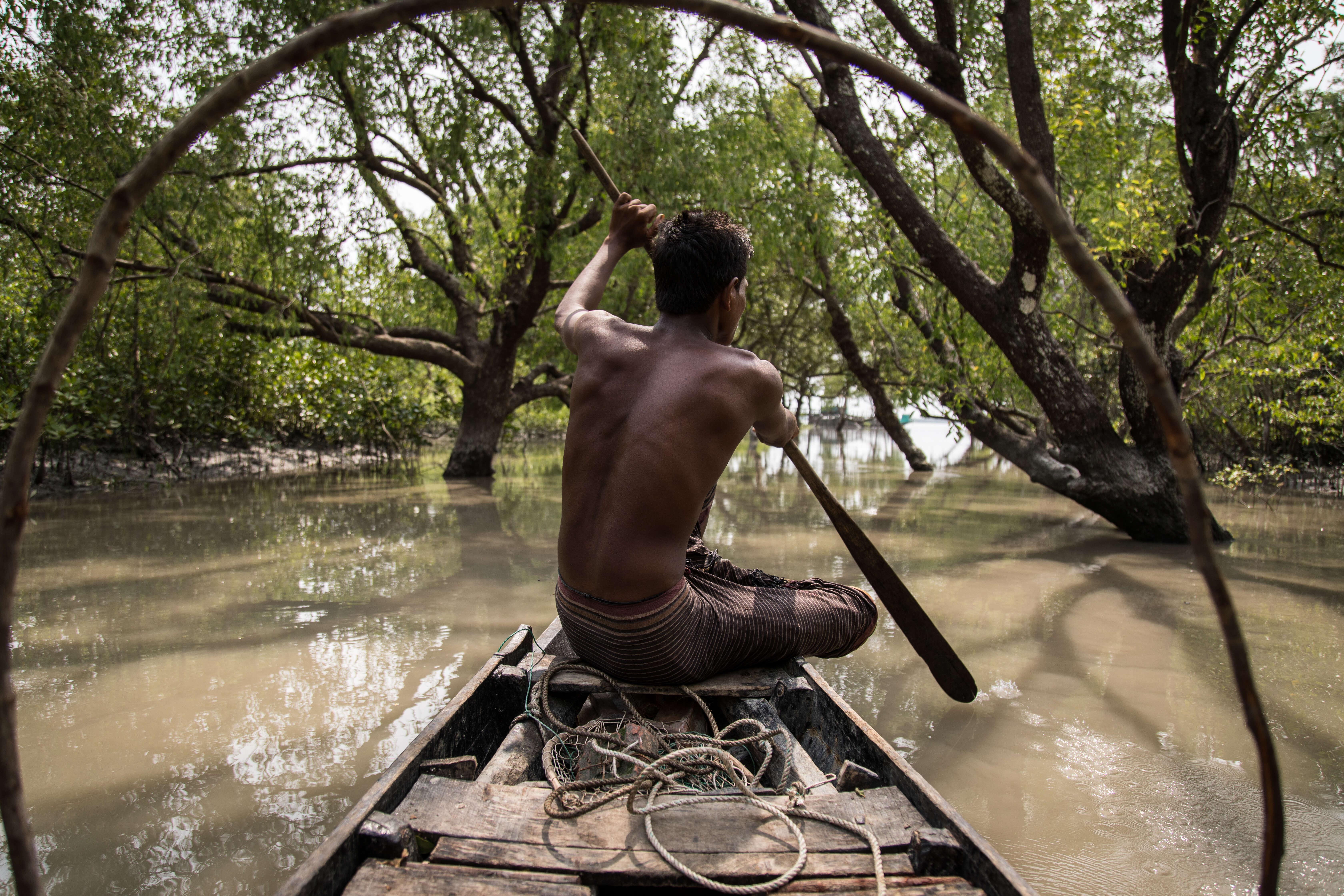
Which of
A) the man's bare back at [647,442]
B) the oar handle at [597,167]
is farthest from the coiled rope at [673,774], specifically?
the oar handle at [597,167]

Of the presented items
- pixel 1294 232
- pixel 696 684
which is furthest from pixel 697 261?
pixel 1294 232

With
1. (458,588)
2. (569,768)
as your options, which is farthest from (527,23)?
(569,768)

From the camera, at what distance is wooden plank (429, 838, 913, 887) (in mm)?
1446

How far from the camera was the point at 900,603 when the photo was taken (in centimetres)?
302

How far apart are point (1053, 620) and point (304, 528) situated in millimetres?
6223

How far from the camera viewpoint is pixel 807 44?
3.72 ft

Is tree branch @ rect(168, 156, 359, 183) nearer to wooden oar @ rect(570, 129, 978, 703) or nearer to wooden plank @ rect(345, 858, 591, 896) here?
wooden oar @ rect(570, 129, 978, 703)

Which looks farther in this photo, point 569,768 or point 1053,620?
point 1053,620

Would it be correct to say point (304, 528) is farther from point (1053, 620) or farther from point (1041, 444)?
point (1041, 444)

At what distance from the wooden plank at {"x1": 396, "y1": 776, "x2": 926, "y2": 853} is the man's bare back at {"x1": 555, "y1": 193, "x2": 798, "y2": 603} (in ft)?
1.87

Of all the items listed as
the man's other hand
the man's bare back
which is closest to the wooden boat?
the man's bare back

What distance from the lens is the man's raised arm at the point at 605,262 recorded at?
245 cm

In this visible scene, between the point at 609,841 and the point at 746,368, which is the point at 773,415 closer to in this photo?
the point at 746,368

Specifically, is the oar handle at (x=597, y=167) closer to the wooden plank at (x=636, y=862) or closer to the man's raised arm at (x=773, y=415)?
the man's raised arm at (x=773, y=415)
